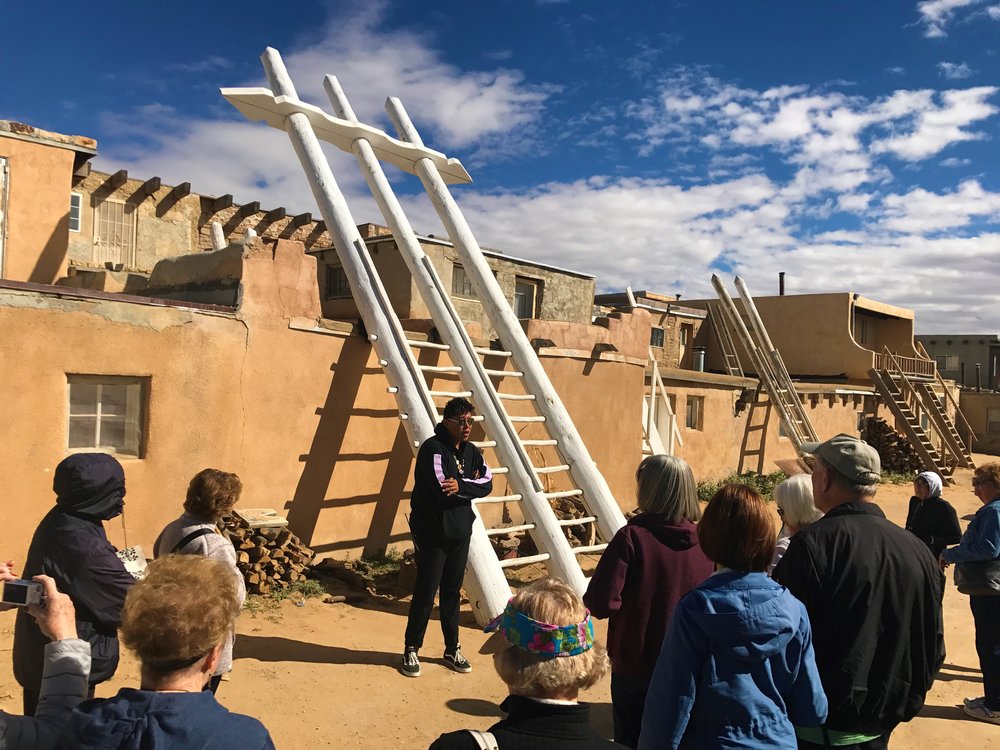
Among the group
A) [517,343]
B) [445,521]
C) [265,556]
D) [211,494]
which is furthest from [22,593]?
[517,343]

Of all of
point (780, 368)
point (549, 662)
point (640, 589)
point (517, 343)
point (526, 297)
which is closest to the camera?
point (549, 662)

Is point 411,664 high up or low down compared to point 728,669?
down

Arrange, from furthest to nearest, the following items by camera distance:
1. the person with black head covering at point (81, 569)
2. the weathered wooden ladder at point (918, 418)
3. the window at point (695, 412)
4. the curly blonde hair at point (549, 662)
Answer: the weathered wooden ladder at point (918, 418) → the window at point (695, 412) → the person with black head covering at point (81, 569) → the curly blonde hair at point (549, 662)

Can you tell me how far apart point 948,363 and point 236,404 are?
158 feet

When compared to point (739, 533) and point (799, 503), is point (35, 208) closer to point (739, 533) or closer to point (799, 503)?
point (799, 503)

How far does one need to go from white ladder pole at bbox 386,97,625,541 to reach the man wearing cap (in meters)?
3.63

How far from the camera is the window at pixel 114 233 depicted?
17469 millimetres

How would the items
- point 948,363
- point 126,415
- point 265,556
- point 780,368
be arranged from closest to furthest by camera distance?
point 126,415 < point 265,556 < point 780,368 < point 948,363

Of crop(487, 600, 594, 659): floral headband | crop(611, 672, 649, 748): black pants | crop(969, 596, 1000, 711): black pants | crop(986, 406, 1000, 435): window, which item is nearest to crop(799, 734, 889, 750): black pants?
crop(611, 672, 649, 748): black pants

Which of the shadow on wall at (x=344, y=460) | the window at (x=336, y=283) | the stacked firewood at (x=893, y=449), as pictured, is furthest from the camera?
the stacked firewood at (x=893, y=449)

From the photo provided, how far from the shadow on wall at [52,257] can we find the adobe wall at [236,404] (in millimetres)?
5076

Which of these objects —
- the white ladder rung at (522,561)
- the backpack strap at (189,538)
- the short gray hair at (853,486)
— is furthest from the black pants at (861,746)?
the white ladder rung at (522,561)

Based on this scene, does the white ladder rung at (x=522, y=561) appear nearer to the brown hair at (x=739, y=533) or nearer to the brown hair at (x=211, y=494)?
the brown hair at (x=211, y=494)

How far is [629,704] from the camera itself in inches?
114
